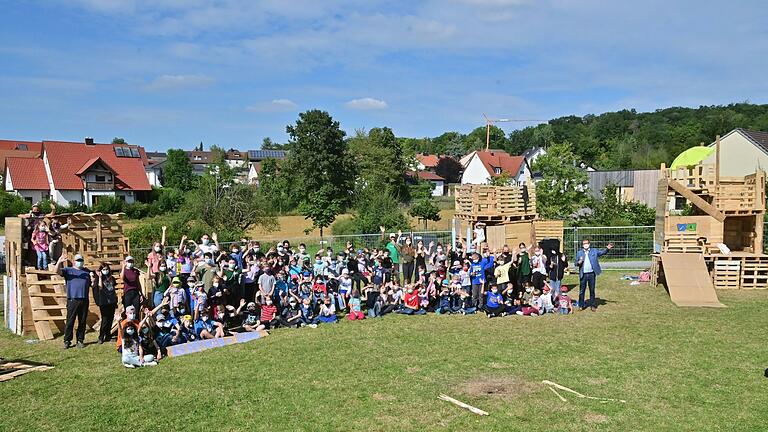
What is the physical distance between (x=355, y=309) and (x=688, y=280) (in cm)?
1041

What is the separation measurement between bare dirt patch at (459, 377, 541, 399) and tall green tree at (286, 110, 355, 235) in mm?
45121

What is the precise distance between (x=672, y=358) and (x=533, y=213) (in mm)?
13568

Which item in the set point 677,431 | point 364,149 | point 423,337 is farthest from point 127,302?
point 364,149

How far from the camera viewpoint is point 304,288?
15.0 meters

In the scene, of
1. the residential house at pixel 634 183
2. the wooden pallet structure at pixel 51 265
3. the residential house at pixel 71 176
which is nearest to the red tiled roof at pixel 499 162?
the residential house at pixel 634 183

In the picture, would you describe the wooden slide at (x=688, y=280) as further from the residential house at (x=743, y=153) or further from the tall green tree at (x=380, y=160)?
the tall green tree at (x=380, y=160)

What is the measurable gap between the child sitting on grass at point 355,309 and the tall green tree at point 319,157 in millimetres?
39210

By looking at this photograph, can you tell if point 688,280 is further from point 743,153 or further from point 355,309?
point 743,153

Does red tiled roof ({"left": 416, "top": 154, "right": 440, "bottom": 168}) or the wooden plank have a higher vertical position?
red tiled roof ({"left": 416, "top": 154, "right": 440, "bottom": 168})

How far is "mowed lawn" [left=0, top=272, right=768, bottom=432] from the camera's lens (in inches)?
330

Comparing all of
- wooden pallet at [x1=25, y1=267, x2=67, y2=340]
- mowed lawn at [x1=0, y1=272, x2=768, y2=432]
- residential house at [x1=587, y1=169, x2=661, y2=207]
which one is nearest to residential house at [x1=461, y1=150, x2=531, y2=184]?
residential house at [x1=587, y1=169, x2=661, y2=207]

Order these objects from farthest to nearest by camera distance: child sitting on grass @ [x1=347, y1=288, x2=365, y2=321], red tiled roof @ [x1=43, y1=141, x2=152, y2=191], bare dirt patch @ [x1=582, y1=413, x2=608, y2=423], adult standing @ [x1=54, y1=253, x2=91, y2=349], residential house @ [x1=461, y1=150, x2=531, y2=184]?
residential house @ [x1=461, y1=150, x2=531, y2=184] < red tiled roof @ [x1=43, y1=141, x2=152, y2=191] < child sitting on grass @ [x1=347, y1=288, x2=365, y2=321] < adult standing @ [x1=54, y1=253, x2=91, y2=349] < bare dirt patch @ [x1=582, y1=413, x2=608, y2=423]

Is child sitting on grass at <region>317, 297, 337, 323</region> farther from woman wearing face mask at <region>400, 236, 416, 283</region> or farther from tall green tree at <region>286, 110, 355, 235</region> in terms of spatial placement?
tall green tree at <region>286, 110, 355, 235</region>

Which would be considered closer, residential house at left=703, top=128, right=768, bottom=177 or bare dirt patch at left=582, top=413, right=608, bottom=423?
bare dirt patch at left=582, top=413, right=608, bottom=423
